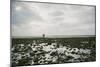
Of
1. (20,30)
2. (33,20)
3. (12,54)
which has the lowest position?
(12,54)

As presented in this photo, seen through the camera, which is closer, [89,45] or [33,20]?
[33,20]

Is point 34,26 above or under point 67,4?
under

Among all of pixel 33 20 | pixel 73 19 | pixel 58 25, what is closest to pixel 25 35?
pixel 33 20

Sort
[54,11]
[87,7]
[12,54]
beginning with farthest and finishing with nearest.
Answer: [87,7], [54,11], [12,54]

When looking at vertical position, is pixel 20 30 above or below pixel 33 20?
below

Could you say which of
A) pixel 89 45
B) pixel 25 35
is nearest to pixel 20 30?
pixel 25 35

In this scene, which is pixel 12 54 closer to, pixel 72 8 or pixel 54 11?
pixel 54 11

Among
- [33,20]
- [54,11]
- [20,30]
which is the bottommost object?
[20,30]

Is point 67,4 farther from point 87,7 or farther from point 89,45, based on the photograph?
point 89,45

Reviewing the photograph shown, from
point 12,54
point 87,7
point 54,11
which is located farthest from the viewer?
point 87,7
